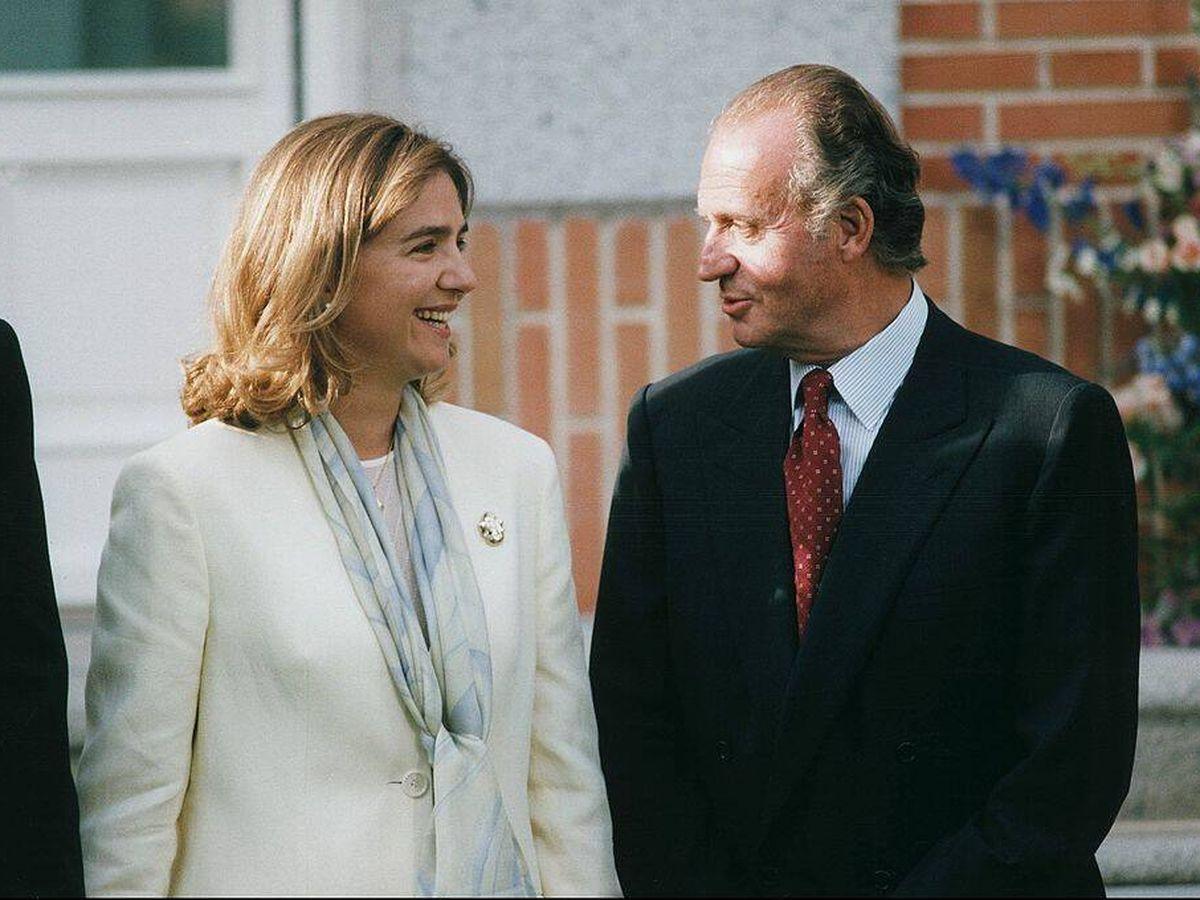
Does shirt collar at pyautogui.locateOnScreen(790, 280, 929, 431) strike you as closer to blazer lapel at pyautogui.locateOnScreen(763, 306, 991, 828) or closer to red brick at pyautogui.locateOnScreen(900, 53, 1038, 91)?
blazer lapel at pyautogui.locateOnScreen(763, 306, 991, 828)

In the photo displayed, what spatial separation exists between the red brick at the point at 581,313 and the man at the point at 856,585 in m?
1.22

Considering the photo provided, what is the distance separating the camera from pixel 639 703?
3.08 meters

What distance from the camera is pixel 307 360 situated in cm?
289

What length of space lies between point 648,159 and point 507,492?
153cm

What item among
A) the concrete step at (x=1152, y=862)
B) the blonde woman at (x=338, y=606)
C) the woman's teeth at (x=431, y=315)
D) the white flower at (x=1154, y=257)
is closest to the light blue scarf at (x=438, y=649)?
the blonde woman at (x=338, y=606)

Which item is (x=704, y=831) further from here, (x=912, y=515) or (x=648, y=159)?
(x=648, y=159)

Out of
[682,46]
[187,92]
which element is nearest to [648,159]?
[682,46]

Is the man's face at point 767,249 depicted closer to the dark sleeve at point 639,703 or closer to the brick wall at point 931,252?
the dark sleeve at point 639,703

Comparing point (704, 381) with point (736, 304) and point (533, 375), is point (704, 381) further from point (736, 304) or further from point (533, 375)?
point (533, 375)

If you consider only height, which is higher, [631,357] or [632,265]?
[632,265]

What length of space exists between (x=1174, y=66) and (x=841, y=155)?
1.77 meters

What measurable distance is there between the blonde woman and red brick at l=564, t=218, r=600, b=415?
4.26 ft

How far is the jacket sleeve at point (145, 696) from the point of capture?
2705 mm

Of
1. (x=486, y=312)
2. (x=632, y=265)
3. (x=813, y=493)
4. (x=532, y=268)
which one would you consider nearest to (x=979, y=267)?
(x=632, y=265)
